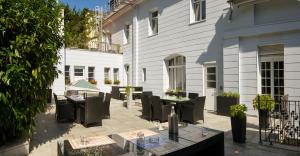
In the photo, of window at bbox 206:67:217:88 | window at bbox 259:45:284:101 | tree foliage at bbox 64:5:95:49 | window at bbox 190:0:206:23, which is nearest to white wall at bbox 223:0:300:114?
window at bbox 259:45:284:101

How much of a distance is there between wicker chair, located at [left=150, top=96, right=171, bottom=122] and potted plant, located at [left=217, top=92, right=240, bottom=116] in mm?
2599

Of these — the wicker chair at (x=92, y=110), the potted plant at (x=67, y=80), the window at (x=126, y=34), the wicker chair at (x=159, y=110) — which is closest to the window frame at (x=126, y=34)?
the window at (x=126, y=34)

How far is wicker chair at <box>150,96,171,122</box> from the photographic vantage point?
8.14 metres

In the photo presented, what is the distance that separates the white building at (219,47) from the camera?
8.54 meters

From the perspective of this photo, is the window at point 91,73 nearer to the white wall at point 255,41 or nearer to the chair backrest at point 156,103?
the chair backrest at point 156,103

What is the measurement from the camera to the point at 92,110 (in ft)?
25.0

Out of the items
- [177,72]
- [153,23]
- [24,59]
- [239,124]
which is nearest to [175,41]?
[177,72]

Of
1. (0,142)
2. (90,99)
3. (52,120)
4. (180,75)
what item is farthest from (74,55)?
(0,142)

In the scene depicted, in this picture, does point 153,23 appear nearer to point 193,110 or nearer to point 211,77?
point 211,77

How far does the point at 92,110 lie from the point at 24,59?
136 inches

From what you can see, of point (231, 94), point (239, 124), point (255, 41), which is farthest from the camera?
point (231, 94)

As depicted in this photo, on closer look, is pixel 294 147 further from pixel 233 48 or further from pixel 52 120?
pixel 52 120

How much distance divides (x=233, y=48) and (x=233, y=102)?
214 centimetres

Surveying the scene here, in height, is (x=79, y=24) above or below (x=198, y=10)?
above
